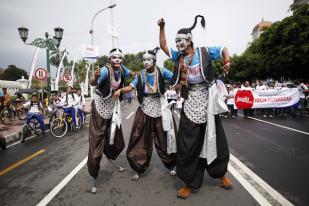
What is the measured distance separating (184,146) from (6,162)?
456 centimetres

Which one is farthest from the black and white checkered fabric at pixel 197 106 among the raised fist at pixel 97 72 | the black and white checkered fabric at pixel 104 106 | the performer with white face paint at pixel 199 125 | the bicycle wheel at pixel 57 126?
the bicycle wheel at pixel 57 126

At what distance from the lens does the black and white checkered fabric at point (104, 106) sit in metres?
4.19

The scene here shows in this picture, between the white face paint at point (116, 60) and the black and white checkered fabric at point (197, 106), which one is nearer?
the black and white checkered fabric at point (197, 106)

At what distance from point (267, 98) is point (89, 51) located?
1652 centimetres

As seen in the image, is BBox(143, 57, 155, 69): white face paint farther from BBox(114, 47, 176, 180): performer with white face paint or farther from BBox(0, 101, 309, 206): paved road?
BBox(0, 101, 309, 206): paved road

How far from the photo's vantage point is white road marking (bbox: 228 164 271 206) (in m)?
3.25

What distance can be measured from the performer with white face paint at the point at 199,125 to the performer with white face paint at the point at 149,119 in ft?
2.12

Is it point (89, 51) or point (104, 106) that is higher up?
point (89, 51)

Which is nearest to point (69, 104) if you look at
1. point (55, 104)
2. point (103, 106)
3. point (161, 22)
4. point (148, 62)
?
point (55, 104)

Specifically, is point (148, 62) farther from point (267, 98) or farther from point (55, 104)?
point (267, 98)

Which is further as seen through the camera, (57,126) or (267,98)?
(267,98)

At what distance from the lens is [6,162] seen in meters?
5.94

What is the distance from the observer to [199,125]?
3.66m

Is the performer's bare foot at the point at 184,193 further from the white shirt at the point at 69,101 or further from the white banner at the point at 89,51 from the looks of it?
the white banner at the point at 89,51
